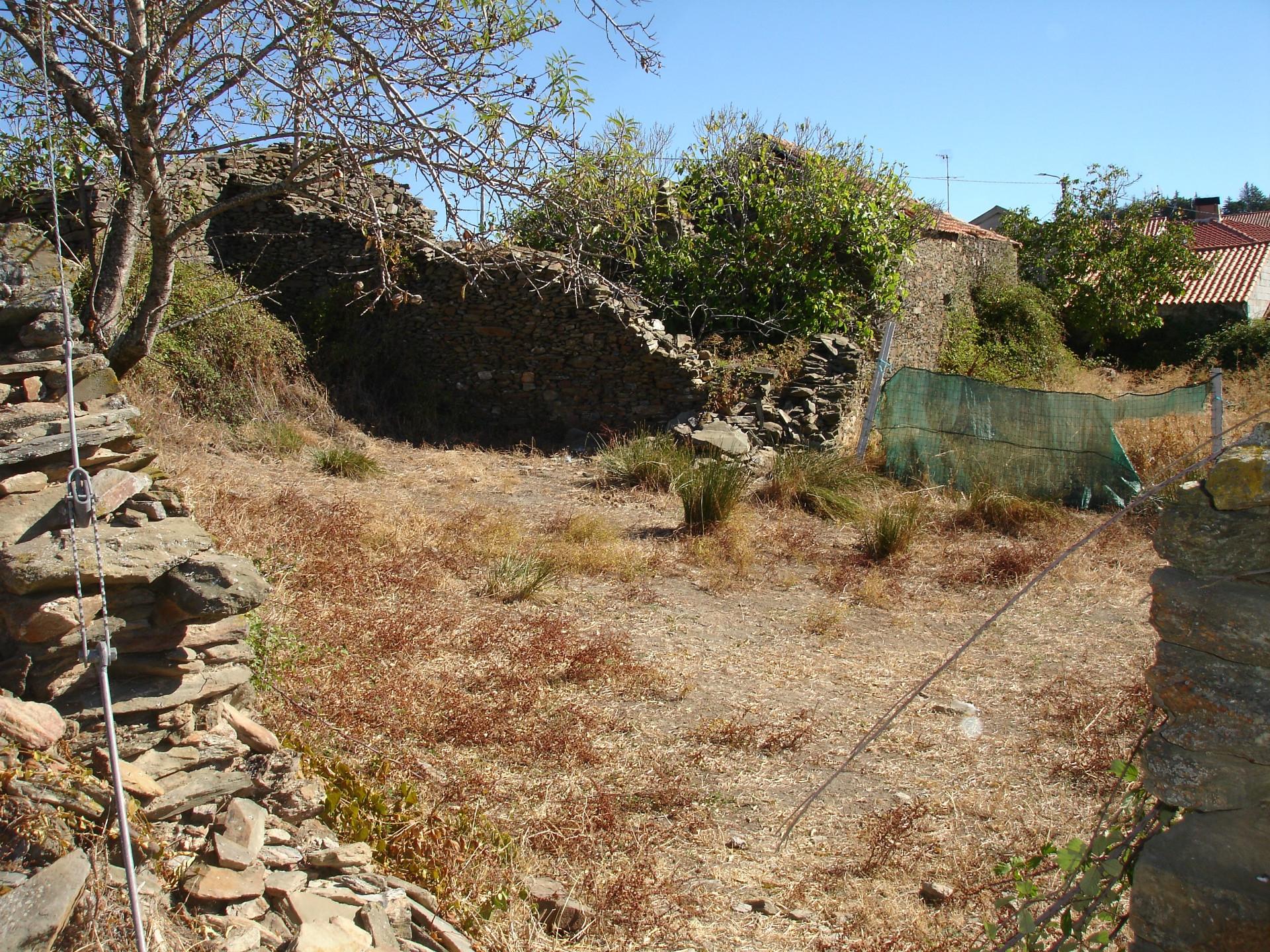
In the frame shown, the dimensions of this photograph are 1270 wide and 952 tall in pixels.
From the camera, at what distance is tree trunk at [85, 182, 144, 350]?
19.9ft

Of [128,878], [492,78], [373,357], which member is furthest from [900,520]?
[373,357]

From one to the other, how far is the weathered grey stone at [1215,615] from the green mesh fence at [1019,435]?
7.19 metres

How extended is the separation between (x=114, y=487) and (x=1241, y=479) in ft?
11.8

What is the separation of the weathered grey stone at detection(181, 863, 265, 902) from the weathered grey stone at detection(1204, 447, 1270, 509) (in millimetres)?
2869

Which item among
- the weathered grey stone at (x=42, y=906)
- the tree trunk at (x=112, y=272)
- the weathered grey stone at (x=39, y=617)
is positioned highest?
the tree trunk at (x=112, y=272)

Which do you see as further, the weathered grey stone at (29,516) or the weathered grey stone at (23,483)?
the weathered grey stone at (23,483)

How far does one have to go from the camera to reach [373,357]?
41.7 feet

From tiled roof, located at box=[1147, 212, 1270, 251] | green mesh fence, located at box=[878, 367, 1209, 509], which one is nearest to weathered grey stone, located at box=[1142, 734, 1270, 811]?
green mesh fence, located at box=[878, 367, 1209, 509]

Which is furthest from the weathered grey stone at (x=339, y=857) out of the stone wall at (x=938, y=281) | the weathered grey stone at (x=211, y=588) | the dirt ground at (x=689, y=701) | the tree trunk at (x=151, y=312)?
the stone wall at (x=938, y=281)

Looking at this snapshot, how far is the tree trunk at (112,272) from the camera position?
605 cm

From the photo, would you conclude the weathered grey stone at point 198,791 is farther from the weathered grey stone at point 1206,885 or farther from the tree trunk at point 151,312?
the tree trunk at point 151,312

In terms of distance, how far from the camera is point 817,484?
9844 millimetres

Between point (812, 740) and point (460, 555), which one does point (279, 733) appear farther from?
point (460, 555)

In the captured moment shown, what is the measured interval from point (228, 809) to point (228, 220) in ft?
39.8
